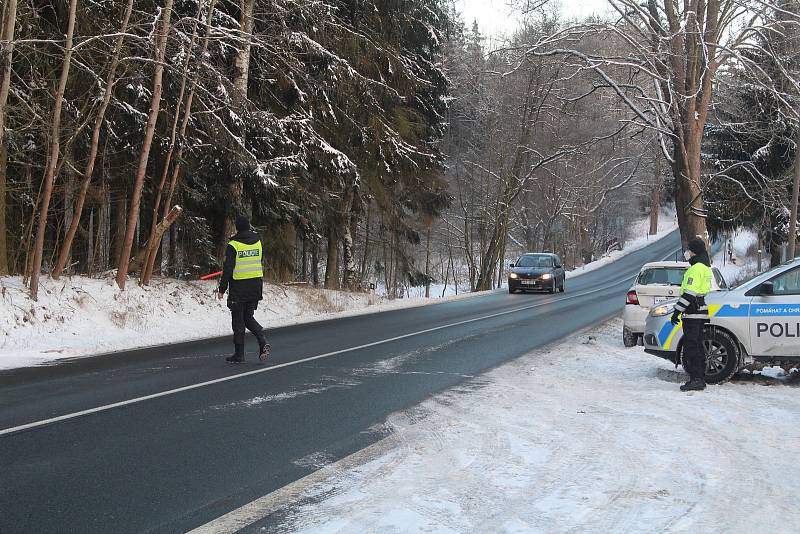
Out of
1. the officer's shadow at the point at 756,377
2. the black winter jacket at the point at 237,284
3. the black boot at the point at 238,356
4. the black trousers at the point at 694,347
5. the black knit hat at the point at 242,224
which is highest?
the black knit hat at the point at 242,224

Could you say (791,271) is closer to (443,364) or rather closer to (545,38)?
(443,364)

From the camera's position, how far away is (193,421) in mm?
7207

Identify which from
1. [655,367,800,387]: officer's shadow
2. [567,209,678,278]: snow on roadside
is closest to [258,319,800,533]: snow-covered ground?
[655,367,800,387]: officer's shadow

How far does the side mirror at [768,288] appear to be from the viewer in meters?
9.77

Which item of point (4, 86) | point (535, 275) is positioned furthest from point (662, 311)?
point (535, 275)

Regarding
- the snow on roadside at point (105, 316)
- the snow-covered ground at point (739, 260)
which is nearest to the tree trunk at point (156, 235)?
the snow on roadside at point (105, 316)

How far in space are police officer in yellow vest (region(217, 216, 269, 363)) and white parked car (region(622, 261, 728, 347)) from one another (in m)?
7.25

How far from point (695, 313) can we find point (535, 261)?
2603 centimetres

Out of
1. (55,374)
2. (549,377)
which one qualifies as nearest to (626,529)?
(549,377)

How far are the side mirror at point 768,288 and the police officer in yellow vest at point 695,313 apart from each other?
794mm

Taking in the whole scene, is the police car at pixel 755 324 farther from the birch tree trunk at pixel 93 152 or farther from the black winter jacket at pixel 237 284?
the birch tree trunk at pixel 93 152

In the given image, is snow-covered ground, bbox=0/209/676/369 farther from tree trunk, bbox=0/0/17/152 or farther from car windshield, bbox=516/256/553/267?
car windshield, bbox=516/256/553/267

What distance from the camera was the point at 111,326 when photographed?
1512cm

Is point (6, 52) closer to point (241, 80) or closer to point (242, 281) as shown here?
point (242, 281)
